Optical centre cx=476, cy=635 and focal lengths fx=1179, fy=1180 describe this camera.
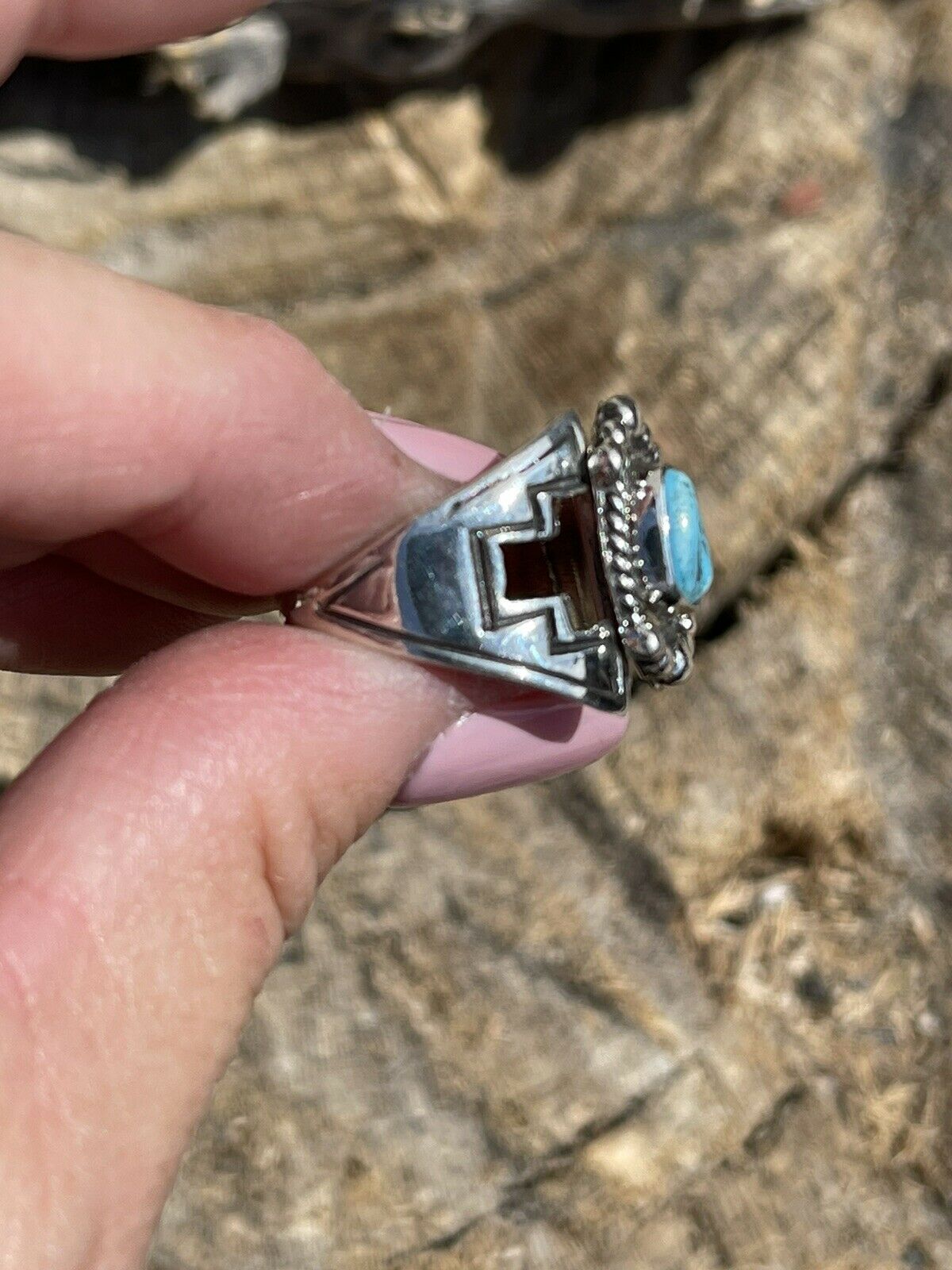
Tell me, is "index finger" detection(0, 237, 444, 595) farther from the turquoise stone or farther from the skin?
the turquoise stone

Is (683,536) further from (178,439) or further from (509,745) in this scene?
(178,439)

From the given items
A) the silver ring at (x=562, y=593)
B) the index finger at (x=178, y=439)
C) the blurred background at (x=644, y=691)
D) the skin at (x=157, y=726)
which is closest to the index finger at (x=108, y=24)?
the skin at (x=157, y=726)

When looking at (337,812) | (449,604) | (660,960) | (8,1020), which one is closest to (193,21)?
(449,604)

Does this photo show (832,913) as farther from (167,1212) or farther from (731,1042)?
(167,1212)

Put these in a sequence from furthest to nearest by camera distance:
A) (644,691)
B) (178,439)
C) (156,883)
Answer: (644,691) < (178,439) < (156,883)

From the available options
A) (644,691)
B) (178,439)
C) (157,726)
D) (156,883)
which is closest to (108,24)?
(178,439)

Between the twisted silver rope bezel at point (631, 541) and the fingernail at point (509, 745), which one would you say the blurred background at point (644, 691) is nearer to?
the fingernail at point (509, 745)
